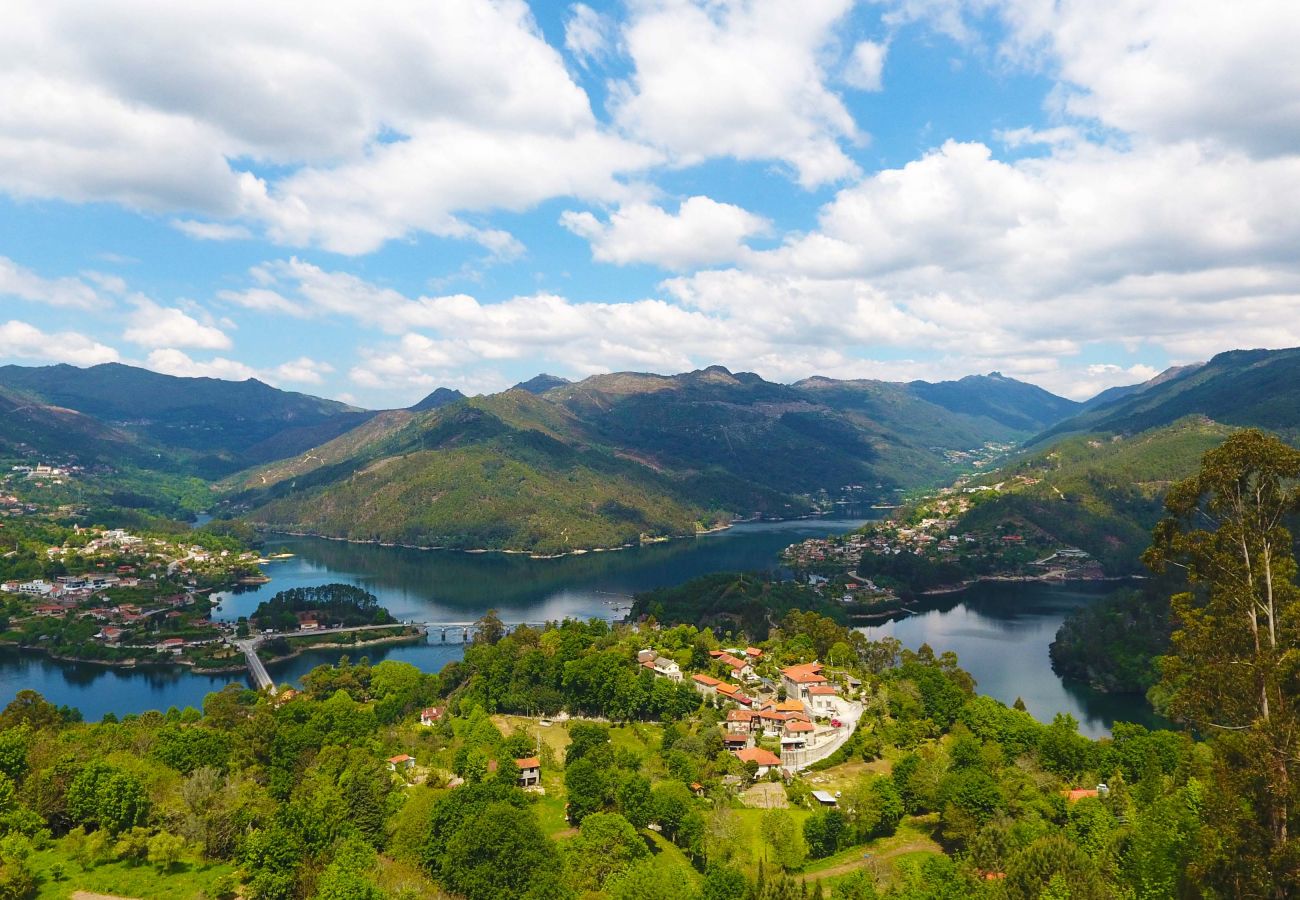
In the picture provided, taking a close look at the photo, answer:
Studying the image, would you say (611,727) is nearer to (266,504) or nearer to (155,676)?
(155,676)

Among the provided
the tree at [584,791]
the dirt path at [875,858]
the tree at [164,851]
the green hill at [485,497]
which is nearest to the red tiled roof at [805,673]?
the dirt path at [875,858]

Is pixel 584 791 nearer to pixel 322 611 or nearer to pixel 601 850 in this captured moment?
pixel 601 850

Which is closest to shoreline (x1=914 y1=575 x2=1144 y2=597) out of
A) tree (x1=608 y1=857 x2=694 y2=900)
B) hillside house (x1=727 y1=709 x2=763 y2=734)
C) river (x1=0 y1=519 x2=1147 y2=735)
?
river (x1=0 y1=519 x2=1147 y2=735)

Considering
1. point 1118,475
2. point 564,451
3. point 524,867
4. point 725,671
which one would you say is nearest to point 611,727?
point 725,671

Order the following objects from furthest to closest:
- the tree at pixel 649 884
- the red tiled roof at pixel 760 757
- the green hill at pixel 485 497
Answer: the green hill at pixel 485 497
the red tiled roof at pixel 760 757
the tree at pixel 649 884

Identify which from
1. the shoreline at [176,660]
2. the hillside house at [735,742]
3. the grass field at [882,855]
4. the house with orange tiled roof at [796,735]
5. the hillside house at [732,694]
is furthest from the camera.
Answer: the shoreline at [176,660]

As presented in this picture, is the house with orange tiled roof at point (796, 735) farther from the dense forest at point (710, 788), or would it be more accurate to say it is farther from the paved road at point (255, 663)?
Result: the paved road at point (255, 663)
